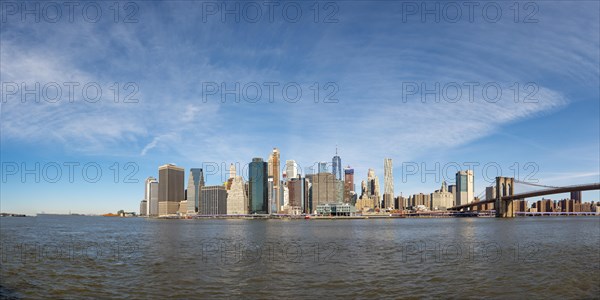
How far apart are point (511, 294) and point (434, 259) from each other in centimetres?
1324

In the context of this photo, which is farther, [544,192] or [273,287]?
[544,192]

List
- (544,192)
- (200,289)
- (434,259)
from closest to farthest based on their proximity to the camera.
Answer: (200,289) → (434,259) → (544,192)

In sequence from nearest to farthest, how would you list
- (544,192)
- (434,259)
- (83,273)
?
(83,273) → (434,259) → (544,192)

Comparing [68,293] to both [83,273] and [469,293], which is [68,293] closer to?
[83,273]

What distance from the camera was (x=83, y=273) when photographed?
2809cm

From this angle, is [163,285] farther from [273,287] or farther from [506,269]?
[506,269]

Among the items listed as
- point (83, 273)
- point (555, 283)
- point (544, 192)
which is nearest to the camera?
point (555, 283)

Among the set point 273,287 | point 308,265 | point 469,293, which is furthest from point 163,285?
point 469,293

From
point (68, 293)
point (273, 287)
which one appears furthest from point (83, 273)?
point (273, 287)

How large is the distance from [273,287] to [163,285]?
21.6ft

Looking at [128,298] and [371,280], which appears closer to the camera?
[128,298]

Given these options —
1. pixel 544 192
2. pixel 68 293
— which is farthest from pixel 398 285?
pixel 544 192

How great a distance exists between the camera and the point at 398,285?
23484 millimetres

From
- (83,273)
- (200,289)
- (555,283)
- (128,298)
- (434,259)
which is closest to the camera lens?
(128,298)
